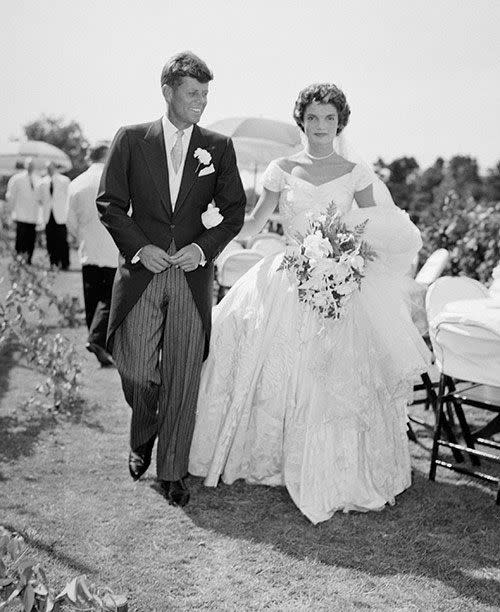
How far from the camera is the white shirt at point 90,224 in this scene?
24.1 feet

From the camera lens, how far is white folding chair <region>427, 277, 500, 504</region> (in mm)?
4086

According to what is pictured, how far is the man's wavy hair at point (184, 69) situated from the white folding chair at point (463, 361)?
180cm

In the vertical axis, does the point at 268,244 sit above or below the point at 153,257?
below

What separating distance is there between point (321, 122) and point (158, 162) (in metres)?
0.95

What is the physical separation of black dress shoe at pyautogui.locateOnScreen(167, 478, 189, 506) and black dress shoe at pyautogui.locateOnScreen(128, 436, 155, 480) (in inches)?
11.1

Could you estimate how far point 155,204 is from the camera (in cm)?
412

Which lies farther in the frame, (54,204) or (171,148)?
(54,204)

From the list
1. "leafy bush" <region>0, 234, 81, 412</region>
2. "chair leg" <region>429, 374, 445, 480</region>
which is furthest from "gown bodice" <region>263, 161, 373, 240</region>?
"leafy bush" <region>0, 234, 81, 412</region>

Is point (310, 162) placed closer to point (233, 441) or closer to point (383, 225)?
point (383, 225)

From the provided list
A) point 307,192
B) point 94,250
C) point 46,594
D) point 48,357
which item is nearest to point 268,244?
point 94,250

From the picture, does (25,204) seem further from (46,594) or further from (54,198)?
(46,594)

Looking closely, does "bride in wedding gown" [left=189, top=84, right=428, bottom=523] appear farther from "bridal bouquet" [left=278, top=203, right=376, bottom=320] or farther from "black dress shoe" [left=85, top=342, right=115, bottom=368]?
"black dress shoe" [left=85, top=342, right=115, bottom=368]

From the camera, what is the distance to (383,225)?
429 cm

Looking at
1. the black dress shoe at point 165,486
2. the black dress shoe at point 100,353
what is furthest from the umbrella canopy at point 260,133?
the black dress shoe at point 165,486
